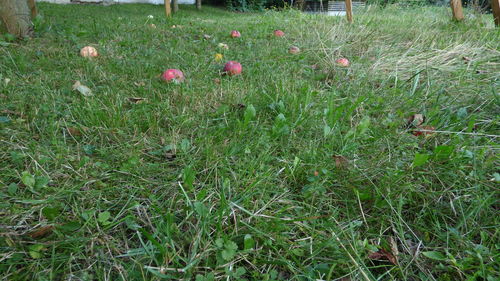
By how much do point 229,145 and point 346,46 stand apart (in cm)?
212

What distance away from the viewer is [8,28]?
2.81 meters

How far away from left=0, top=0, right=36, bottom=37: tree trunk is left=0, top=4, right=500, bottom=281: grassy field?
1.01 meters

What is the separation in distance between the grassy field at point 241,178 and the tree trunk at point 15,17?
1012mm

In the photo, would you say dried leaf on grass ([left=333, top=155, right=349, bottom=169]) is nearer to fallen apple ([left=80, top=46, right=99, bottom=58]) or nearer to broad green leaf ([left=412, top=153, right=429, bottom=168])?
broad green leaf ([left=412, top=153, right=429, bottom=168])

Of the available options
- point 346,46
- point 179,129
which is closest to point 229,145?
point 179,129

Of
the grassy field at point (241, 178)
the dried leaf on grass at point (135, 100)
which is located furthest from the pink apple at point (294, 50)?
the dried leaf on grass at point (135, 100)

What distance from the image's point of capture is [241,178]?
1.17m

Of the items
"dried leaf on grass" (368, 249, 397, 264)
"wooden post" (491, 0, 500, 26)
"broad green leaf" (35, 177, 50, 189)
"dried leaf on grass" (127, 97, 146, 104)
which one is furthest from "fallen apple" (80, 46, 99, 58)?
"wooden post" (491, 0, 500, 26)

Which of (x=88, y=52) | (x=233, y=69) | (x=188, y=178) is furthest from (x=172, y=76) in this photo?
(x=188, y=178)

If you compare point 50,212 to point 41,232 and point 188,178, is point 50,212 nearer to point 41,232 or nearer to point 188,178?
point 41,232

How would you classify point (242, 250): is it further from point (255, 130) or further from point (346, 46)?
point (346, 46)

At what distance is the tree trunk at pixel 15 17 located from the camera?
Answer: 9.12 ft

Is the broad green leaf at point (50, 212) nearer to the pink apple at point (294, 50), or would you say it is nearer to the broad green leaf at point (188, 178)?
the broad green leaf at point (188, 178)

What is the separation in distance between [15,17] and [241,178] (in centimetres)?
297
